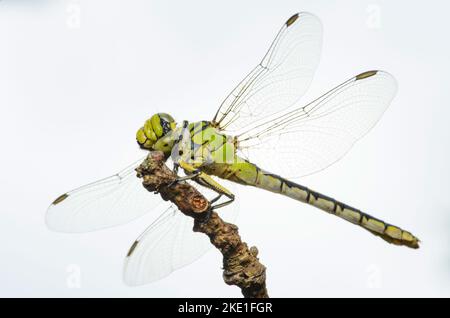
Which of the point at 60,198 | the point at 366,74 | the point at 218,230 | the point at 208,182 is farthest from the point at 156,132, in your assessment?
the point at 366,74

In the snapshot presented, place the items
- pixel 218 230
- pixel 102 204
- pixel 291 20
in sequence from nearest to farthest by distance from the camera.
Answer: pixel 218 230 < pixel 102 204 < pixel 291 20

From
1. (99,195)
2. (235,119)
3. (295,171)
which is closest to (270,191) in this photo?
(295,171)

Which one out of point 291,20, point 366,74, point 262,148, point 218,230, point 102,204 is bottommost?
point 218,230

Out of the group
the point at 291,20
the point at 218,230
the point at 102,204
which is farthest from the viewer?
the point at 291,20

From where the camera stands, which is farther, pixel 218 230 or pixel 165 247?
pixel 165 247

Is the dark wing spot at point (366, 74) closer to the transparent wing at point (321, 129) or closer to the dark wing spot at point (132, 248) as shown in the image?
the transparent wing at point (321, 129)

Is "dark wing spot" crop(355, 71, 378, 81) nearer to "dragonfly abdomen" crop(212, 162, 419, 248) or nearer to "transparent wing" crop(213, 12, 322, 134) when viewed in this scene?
"transparent wing" crop(213, 12, 322, 134)

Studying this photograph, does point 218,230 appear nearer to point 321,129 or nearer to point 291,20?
point 321,129
